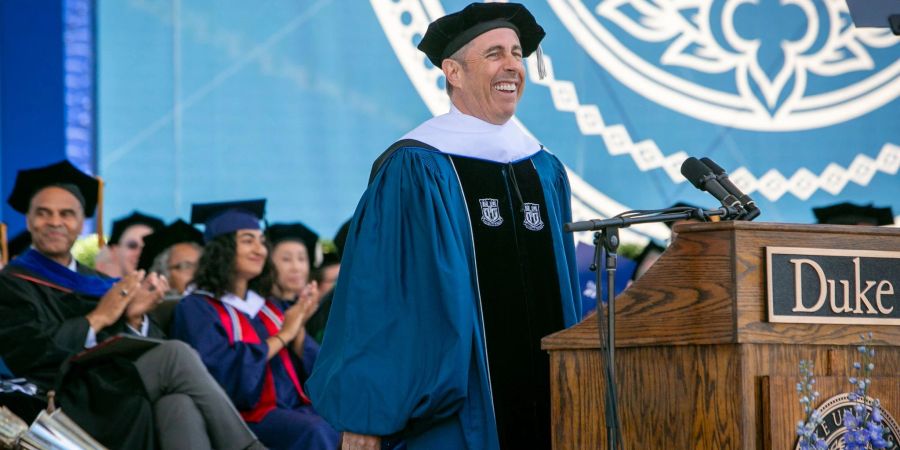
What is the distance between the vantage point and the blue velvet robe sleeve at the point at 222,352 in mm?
5633

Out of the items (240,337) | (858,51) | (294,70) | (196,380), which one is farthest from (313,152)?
(858,51)

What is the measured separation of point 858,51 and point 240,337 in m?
4.65

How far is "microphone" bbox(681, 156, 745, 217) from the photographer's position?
2.44 metres

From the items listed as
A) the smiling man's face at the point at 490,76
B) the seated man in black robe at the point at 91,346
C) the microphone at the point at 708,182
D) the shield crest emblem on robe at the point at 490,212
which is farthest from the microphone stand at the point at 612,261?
the seated man in black robe at the point at 91,346

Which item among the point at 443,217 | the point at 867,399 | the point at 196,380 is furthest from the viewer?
the point at 196,380

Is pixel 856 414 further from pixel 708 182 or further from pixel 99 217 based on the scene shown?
pixel 99 217

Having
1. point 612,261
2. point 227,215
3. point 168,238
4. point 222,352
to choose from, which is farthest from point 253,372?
point 612,261

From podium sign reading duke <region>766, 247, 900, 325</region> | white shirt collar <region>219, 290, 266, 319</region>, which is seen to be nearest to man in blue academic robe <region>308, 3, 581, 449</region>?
podium sign reading duke <region>766, 247, 900, 325</region>

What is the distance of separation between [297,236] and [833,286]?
15.6ft

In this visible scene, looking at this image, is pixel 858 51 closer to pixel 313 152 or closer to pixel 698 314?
pixel 313 152

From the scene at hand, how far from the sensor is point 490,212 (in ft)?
10.1

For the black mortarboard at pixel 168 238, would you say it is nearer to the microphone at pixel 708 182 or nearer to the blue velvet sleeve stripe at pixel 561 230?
the blue velvet sleeve stripe at pixel 561 230

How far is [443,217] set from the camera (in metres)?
2.94

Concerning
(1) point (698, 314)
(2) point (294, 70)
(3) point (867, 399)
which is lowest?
(3) point (867, 399)
